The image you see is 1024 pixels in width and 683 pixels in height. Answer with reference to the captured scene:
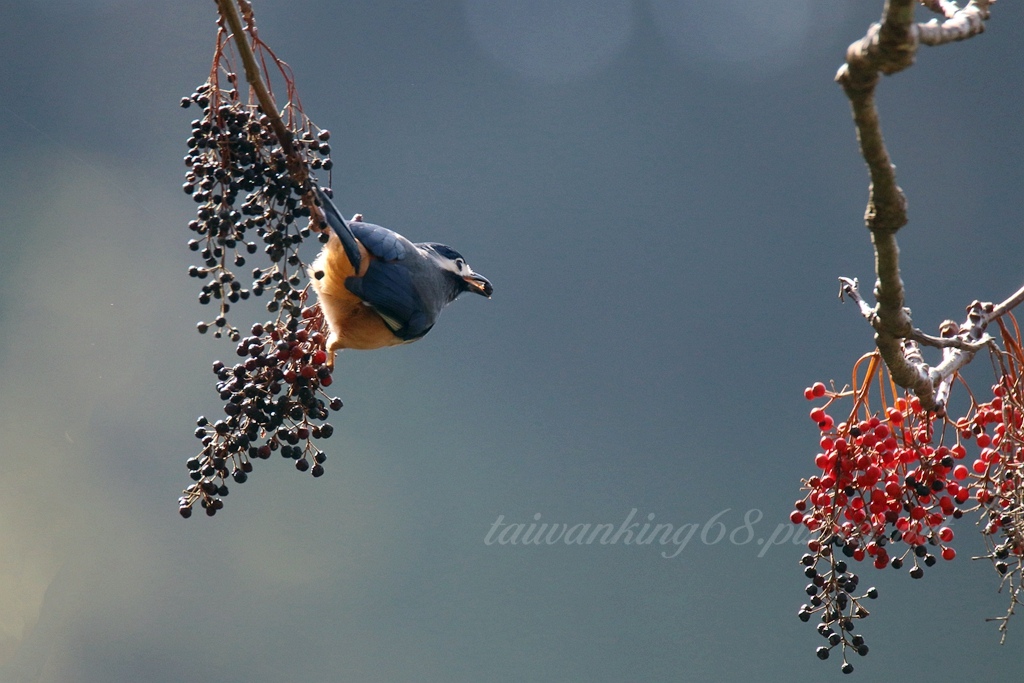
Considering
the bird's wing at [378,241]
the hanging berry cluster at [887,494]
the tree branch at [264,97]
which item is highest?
the bird's wing at [378,241]

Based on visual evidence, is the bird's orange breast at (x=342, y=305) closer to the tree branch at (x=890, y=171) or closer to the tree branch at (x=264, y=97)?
the tree branch at (x=264, y=97)

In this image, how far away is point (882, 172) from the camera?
73cm

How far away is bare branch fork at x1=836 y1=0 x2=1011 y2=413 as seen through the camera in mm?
618

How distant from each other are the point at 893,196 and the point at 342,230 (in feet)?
2.74

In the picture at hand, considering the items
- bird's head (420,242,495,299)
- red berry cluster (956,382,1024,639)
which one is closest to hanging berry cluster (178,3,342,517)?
bird's head (420,242,495,299)

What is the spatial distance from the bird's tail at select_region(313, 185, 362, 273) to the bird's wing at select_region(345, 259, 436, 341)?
34 millimetres

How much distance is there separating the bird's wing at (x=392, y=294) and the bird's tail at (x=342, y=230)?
0.03 meters

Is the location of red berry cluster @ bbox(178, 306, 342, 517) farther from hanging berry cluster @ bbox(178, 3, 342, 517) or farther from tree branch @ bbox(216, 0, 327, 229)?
tree branch @ bbox(216, 0, 327, 229)

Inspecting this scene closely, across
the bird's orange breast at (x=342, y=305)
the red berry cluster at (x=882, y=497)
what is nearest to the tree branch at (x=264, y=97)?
the bird's orange breast at (x=342, y=305)

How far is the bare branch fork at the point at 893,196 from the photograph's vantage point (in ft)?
2.03

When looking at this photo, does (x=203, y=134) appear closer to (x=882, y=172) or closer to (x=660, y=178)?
(x=882, y=172)

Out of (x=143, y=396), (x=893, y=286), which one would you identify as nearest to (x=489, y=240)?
(x=143, y=396)

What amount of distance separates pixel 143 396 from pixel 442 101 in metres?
1.60

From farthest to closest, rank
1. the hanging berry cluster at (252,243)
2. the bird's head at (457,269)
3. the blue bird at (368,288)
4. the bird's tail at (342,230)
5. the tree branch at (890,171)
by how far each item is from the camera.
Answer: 1. the bird's head at (457,269)
2. the blue bird at (368,288)
3. the bird's tail at (342,230)
4. the hanging berry cluster at (252,243)
5. the tree branch at (890,171)
